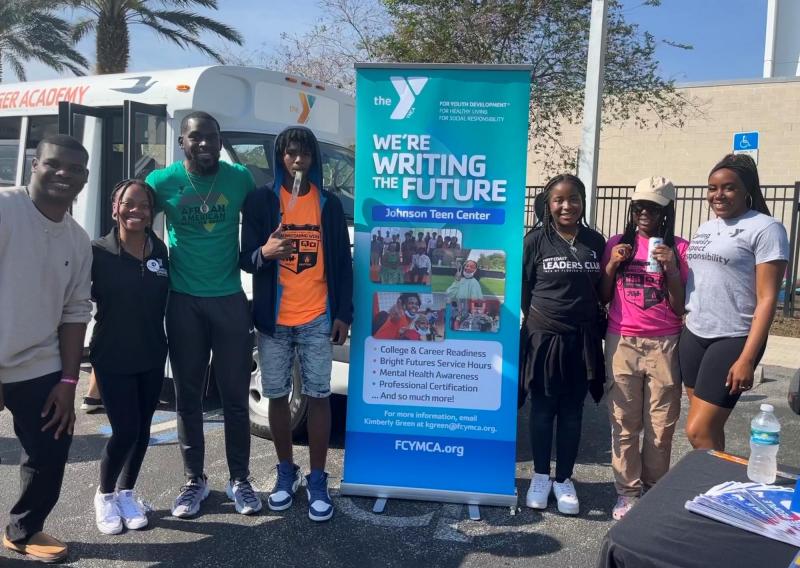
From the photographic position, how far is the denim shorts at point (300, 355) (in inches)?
148

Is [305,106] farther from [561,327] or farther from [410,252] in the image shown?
[561,327]

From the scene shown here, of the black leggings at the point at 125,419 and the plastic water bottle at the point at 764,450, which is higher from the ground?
the plastic water bottle at the point at 764,450

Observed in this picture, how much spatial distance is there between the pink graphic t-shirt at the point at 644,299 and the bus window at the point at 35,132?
520 centimetres

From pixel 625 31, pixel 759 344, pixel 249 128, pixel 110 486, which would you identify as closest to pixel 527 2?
pixel 625 31

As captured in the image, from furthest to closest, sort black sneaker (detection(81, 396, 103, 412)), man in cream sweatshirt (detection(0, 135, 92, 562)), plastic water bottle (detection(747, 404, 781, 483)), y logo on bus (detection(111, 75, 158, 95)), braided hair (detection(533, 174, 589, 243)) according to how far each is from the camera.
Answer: black sneaker (detection(81, 396, 103, 412))
y logo on bus (detection(111, 75, 158, 95))
braided hair (detection(533, 174, 589, 243))
man in cream sweatshirt (detection(0, 135, 92, 562))
plastic water bottle (detection(747, 404, 781, 483))

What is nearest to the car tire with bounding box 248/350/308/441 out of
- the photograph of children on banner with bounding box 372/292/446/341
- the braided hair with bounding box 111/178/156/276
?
the photograph of children on banner with bounding box 372/292/446/341

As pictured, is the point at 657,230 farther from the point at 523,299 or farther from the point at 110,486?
the point at 110,486

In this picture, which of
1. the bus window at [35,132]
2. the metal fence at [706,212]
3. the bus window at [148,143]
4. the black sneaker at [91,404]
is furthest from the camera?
the metal fence at [706,212]

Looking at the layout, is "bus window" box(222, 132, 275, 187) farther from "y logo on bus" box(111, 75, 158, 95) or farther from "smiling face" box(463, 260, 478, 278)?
"smiling face" box(463, 260, 478, 278)

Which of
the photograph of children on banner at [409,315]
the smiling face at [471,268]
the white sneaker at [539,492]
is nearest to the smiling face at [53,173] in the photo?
the photograph of children on banner at [409,315]

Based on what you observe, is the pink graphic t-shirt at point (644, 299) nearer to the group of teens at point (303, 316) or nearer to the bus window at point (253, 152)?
the group of teens at point (303, 316)

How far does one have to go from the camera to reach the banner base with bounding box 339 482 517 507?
3.92 meters

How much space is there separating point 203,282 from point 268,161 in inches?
82.0

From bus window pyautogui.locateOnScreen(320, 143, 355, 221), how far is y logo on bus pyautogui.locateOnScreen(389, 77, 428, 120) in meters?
1.64
